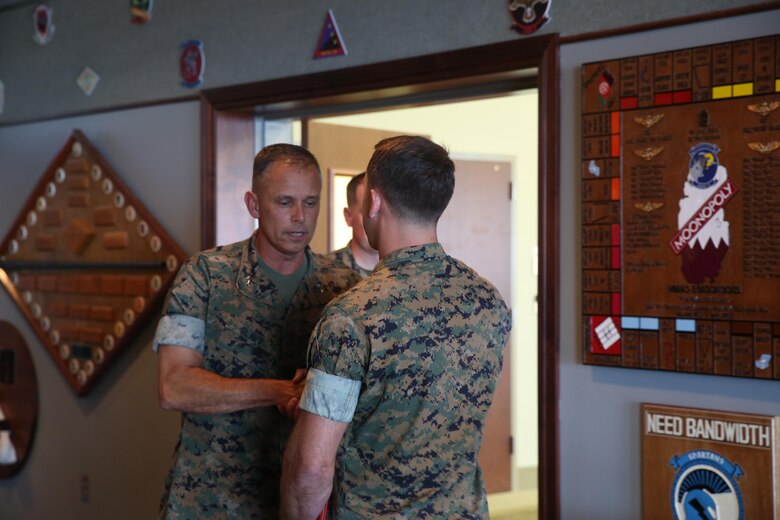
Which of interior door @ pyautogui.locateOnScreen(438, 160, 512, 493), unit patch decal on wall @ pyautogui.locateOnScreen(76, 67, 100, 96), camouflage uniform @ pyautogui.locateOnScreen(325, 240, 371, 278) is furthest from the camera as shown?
interior door @ pyautogui.locateOnScreen(438, 160, 512, 493)

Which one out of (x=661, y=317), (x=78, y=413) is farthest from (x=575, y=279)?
(x=78, y=413)

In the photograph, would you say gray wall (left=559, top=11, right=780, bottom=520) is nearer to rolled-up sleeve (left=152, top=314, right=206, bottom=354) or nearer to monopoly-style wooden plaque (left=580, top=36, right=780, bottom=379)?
monopoly-style wooden plaque (left=580, top=36, right=780, bottom=379)

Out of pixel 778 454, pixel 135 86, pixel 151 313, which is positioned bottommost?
pixel 778 454

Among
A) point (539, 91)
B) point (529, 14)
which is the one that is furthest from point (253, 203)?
point (529, 14)

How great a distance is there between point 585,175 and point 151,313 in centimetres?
241

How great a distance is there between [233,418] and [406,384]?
857 millimetres

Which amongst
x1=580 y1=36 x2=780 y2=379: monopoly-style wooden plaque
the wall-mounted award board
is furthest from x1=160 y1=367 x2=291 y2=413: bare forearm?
the wall-mounted award board

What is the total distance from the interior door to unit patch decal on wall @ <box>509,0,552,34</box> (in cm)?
232

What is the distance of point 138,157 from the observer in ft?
15.0

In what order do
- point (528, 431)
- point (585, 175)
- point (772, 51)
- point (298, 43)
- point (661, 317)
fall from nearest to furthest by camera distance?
point (772, 51), point (661, 317), point (585, 175), point (298, 43), point (528, 431)

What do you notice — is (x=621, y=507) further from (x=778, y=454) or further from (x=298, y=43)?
(x=298, y=43)

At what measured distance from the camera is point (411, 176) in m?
1.89

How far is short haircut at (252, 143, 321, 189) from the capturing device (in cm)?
254

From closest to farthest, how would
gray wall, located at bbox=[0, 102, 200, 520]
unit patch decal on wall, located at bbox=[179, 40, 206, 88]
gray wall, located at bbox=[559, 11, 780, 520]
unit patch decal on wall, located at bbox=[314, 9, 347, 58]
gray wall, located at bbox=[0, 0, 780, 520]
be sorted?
gray wall, located at bbox=[559, 11, 780, 520], gray wall, located at bbox=[0, 0, 780, 520], unit patch decal on wall, located at bbox=[314, 9, 347, 58], unit patch decal on wall, located at bbox=[179, 40, 206, 88], gray wall, located at bbox=[0, 102, 200, 520]
